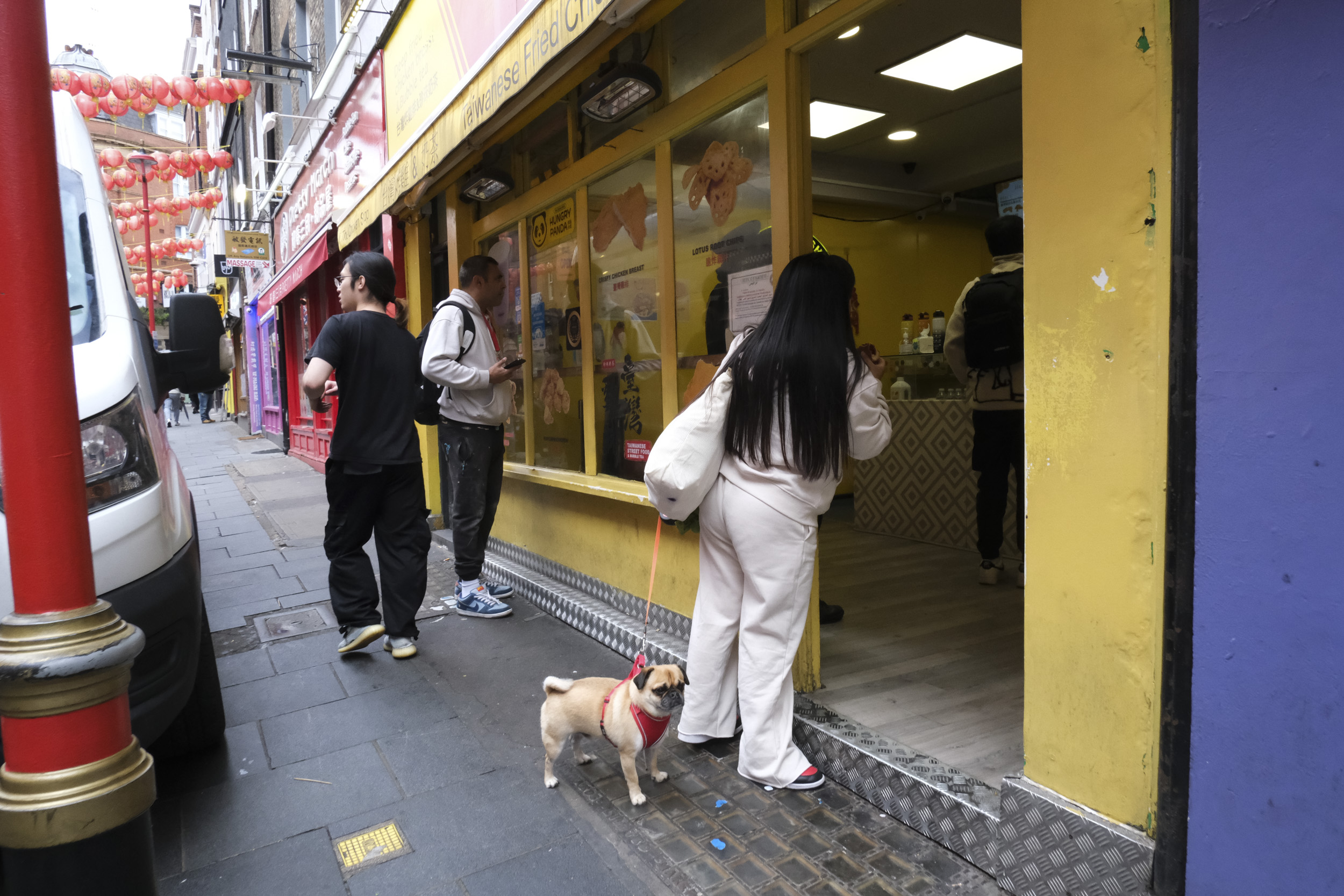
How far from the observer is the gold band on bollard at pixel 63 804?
1.27m

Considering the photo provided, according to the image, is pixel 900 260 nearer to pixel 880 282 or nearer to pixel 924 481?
pixel 880 282

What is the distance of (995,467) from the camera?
15.5ft

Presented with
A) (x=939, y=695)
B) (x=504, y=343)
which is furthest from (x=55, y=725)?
(x=504, y=343)

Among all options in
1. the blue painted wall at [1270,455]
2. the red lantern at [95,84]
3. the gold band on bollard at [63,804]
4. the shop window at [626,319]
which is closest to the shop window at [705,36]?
the shop window at [626,319]

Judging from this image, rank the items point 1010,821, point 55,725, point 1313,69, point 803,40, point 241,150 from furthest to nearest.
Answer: point 241,150, point 803,40, point 1010,821, point 1313,69, point 55,725

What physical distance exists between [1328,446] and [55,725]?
7.65 ft

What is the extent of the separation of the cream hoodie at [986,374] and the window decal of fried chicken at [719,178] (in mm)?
1726

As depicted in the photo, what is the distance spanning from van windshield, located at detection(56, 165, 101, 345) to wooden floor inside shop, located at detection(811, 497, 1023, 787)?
9.50ft

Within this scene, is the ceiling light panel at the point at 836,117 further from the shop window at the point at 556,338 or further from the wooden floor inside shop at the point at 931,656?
the wooden floor inside shop at the point at 931,656

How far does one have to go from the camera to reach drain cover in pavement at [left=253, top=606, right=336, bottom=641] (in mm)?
4762

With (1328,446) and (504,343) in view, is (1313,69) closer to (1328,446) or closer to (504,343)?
(1328,446)

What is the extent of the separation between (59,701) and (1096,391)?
2201 mm

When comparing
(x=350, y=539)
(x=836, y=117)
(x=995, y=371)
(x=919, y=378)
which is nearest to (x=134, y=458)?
(x=350, y=539)

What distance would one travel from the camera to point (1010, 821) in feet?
7.25
